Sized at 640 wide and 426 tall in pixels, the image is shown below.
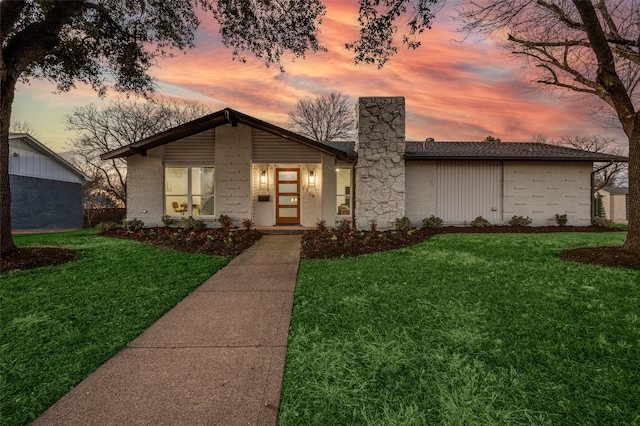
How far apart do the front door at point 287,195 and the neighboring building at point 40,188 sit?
1442 cm

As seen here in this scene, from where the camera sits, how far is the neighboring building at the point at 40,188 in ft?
51.2

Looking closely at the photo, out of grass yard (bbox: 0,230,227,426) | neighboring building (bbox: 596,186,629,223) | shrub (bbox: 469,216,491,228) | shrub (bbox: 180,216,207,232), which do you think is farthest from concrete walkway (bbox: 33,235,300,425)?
neighboring building (bbox: 596,186,629,223)

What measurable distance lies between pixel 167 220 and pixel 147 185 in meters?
1.53

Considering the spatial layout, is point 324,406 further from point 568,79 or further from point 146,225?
point 146,225

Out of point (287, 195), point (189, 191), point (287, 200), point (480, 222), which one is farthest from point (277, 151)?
point (480, 222)

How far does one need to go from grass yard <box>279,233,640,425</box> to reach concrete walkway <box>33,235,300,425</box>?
219 mm

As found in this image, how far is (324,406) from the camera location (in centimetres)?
190

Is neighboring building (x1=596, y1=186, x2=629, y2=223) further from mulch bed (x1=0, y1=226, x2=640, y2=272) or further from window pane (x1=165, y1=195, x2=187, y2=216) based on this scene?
window pane (x1=165, y1=195, x2=187, y2=216)

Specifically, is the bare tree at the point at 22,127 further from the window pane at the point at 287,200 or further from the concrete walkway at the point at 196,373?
the concrete walkway at the point at 196,373

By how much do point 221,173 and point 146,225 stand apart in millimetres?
3317

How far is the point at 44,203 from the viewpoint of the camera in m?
17.2

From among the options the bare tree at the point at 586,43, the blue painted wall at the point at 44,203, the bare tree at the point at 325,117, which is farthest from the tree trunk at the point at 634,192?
the blue painted wall at the point at 44,203

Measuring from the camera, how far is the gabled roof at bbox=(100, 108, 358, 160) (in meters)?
9.91

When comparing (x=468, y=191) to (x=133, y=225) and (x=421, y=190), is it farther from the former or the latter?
(x=133, y=225)
